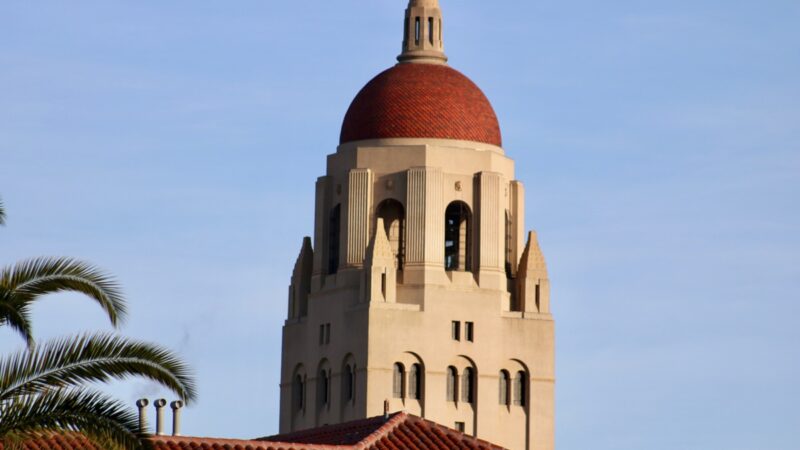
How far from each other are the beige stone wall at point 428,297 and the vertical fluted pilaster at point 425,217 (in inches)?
1.4

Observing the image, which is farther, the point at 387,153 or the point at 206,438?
the point at 387,153

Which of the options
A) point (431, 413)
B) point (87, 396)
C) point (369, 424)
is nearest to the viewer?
point (87, 396)

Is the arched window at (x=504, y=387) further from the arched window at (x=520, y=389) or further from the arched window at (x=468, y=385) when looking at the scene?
the arched window at (x=468, y=385)

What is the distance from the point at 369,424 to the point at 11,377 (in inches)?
808

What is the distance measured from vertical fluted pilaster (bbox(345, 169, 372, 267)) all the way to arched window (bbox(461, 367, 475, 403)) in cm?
537

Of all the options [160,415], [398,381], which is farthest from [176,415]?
[398,381]

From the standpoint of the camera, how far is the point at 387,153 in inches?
4205

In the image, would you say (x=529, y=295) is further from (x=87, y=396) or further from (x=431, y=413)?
(x=87, y=396)

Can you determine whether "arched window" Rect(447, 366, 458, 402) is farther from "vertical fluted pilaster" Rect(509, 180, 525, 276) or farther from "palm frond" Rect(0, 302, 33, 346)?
"palm frond" Rect(0, 302, 33, 346)

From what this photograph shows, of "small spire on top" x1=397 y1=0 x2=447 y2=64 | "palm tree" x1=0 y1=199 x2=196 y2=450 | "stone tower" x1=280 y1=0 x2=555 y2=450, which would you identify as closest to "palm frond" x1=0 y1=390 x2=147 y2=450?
"palm tree" x1=0 y1=199 x2=196 y2=450

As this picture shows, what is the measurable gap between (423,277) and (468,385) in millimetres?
4138

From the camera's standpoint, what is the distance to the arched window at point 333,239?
108438 mm

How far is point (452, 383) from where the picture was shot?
346 feet

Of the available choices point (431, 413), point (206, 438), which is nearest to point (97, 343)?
point (206, 438)
